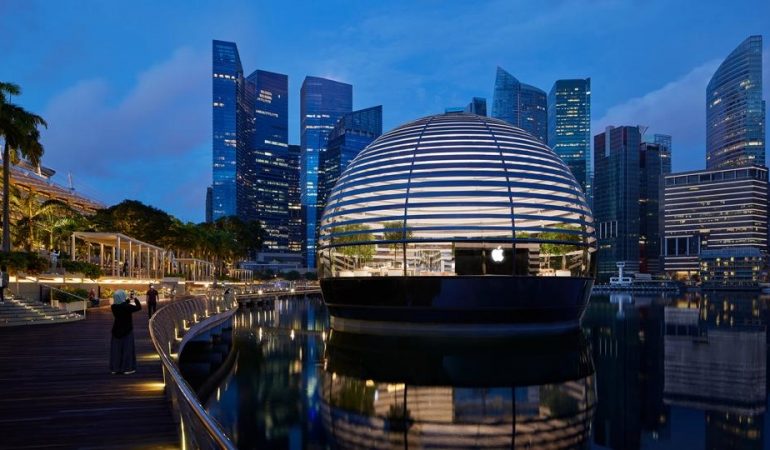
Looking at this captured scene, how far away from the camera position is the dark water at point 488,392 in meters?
14.3

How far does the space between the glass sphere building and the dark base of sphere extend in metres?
0.06

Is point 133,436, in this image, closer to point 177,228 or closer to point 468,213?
point 468,213

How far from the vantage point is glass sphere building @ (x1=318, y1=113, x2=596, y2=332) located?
31.4 meters

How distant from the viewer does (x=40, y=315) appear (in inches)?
1037

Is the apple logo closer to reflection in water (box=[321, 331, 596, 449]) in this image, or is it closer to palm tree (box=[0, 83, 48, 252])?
reflection in water (box=[321, 331, 596, 449])

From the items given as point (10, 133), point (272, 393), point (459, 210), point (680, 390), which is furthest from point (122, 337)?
point (10, 133)

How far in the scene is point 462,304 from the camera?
101 ft

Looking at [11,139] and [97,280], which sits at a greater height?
[11,139]

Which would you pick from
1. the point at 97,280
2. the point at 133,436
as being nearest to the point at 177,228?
the point at 97,280

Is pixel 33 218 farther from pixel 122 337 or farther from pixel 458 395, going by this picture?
pixel 458 395

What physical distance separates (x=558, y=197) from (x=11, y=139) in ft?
110

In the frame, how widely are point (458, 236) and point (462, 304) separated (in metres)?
4.20

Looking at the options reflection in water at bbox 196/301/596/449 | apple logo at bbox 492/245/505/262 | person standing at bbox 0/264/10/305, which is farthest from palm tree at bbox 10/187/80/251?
apple logo at bbox 492/245/505/262

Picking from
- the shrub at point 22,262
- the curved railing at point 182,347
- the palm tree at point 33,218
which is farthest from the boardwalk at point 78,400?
the palm tree at point 33,218
